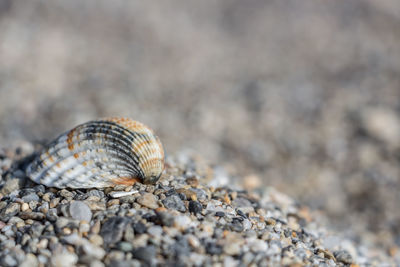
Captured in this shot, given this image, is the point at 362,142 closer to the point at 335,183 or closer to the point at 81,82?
the point at 335,183

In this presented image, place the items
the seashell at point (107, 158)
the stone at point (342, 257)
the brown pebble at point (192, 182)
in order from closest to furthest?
the seashell at point (107, 158)
the stone at point (342, 257)
the brown pebble at point (192, 182)

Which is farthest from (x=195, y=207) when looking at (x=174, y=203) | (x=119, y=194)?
(x=119, y=194)

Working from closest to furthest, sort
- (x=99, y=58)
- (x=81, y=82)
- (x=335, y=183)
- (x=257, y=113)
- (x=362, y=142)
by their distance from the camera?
1. (x=335, y=183)
2. (x=362, y=142)
3. (x=257, y=113)
4. (x=81, y=82)
5. (x=99, y=58)

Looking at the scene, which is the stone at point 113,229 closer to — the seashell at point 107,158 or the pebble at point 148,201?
the pebble at point 148,201

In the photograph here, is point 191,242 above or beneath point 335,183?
beneath

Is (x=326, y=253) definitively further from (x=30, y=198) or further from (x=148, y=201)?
(x=30, y=198)

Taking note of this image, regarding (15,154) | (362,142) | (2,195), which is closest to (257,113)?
(362,142)

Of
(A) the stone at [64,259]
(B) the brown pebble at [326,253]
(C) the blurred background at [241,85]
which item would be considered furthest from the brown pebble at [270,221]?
(C) the blurred background at [241,85]

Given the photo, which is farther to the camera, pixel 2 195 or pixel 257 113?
pixel 257 113
